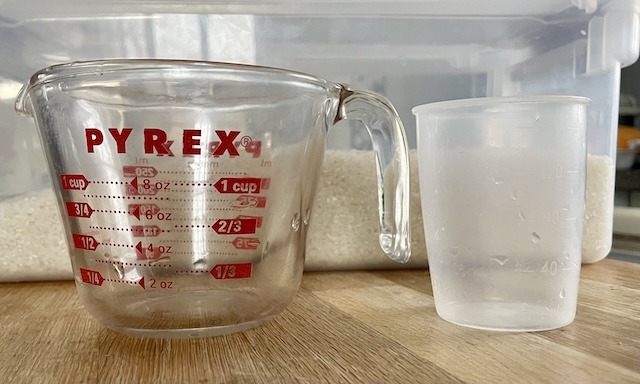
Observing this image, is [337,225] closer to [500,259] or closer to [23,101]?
[500,259]

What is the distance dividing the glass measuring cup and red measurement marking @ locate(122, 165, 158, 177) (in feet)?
0.85

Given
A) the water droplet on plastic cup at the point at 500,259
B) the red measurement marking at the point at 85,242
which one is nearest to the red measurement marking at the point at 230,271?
the red measurement marking at the point at 85,242

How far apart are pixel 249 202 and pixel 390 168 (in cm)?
15

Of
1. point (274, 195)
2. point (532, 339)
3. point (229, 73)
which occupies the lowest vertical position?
point (532, 339)

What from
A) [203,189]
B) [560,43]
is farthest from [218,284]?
[560,43]

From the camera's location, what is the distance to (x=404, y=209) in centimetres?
61

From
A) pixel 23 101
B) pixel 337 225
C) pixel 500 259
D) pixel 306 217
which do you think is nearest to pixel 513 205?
pixel 500 259

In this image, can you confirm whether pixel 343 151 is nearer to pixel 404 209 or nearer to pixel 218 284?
pixel 404 209

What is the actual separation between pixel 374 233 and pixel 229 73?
0.36m

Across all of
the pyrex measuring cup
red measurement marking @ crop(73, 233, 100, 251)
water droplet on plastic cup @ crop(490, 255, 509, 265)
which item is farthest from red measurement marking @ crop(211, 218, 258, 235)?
water droplet on plastic cup @ crop(490, 255, 509, 265)

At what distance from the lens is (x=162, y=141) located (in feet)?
1.71

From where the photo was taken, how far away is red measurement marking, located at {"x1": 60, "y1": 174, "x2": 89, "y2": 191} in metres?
0.53

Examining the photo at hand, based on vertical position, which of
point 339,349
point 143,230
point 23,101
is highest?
point 23,101

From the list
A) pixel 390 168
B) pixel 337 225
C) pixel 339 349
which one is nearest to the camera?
pixel 339 349
